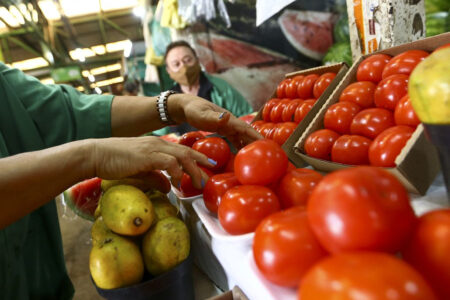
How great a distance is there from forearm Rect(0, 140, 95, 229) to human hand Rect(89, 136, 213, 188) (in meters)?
0.04

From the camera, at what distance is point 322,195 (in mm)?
500

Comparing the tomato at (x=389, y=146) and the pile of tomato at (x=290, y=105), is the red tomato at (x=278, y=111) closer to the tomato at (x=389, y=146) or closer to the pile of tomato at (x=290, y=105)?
the pile of tomato at (x=290, y=105)

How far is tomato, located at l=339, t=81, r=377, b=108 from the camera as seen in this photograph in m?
1.36

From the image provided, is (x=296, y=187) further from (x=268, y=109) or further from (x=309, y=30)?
(x=309, y=30)

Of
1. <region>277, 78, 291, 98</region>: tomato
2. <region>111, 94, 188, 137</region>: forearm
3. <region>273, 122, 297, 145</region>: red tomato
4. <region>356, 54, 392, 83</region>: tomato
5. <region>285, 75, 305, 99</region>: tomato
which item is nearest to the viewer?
<region>356, 54, 392, 83</region>: tomato

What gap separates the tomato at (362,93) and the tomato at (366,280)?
3.50 feet

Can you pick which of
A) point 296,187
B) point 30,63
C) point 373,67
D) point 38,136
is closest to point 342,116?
point 373,67

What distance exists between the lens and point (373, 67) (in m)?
1.41

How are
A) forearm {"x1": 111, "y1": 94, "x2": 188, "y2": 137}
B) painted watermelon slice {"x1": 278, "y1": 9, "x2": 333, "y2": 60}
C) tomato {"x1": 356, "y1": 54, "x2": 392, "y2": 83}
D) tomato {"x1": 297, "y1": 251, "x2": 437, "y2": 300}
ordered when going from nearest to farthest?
1. tomato {"x1": 297, "y1": 251, "x2": 437, "y2": 300}
2. tomato {"x1": 356, "y1": 54, "x2": 392, "y2": 83}
3. forearm {"x1": 111, "y1": 94, "x2": 188, "y2": 137}
4. painted watermelon slice {"x1": 278, "y1": 9, "x2": 333, "y2": 60}

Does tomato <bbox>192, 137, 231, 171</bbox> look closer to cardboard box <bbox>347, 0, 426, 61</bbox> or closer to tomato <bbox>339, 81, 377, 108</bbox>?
tomato <bbox>339, 81, 377, 108</bbox>

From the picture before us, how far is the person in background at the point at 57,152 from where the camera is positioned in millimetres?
999

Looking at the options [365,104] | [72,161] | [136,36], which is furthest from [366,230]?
[136,36]

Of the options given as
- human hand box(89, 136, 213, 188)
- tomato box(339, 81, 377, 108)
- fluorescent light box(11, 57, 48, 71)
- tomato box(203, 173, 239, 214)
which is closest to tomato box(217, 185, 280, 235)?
tomato box(203, 173, 239, 214)

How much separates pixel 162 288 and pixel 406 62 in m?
1.20
